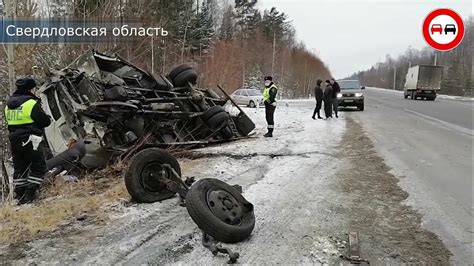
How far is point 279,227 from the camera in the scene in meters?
4.04

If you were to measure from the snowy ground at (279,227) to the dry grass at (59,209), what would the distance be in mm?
198

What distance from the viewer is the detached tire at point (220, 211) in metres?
3.49

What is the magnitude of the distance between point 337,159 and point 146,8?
14.7m

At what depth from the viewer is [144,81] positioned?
891 cm

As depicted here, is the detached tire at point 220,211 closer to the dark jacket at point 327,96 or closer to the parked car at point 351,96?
the dark jacket at point 327,96

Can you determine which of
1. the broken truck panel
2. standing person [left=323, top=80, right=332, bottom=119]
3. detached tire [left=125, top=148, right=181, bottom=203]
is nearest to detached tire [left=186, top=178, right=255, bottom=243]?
detached tire [left=125, top=148, right=181, bottom=203]

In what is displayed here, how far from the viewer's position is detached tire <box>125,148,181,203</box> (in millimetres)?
4566

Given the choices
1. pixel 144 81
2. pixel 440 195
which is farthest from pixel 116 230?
pixel 144 81

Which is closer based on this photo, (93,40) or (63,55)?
(63,55)

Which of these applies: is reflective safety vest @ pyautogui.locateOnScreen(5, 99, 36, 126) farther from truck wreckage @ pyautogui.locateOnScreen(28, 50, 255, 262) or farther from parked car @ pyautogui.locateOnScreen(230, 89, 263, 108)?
parked car @ pyautogui.locateOnScreen(230, 89, 263, 108)

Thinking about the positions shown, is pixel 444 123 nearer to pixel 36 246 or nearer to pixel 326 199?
pixel 326 199

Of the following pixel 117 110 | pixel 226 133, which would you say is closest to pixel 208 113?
pixel 226 133

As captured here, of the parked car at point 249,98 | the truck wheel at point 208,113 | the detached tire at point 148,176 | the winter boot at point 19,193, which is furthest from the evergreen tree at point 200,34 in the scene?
the detached tire at point 148,176

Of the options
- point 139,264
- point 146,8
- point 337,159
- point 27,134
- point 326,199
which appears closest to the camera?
point 139,264
